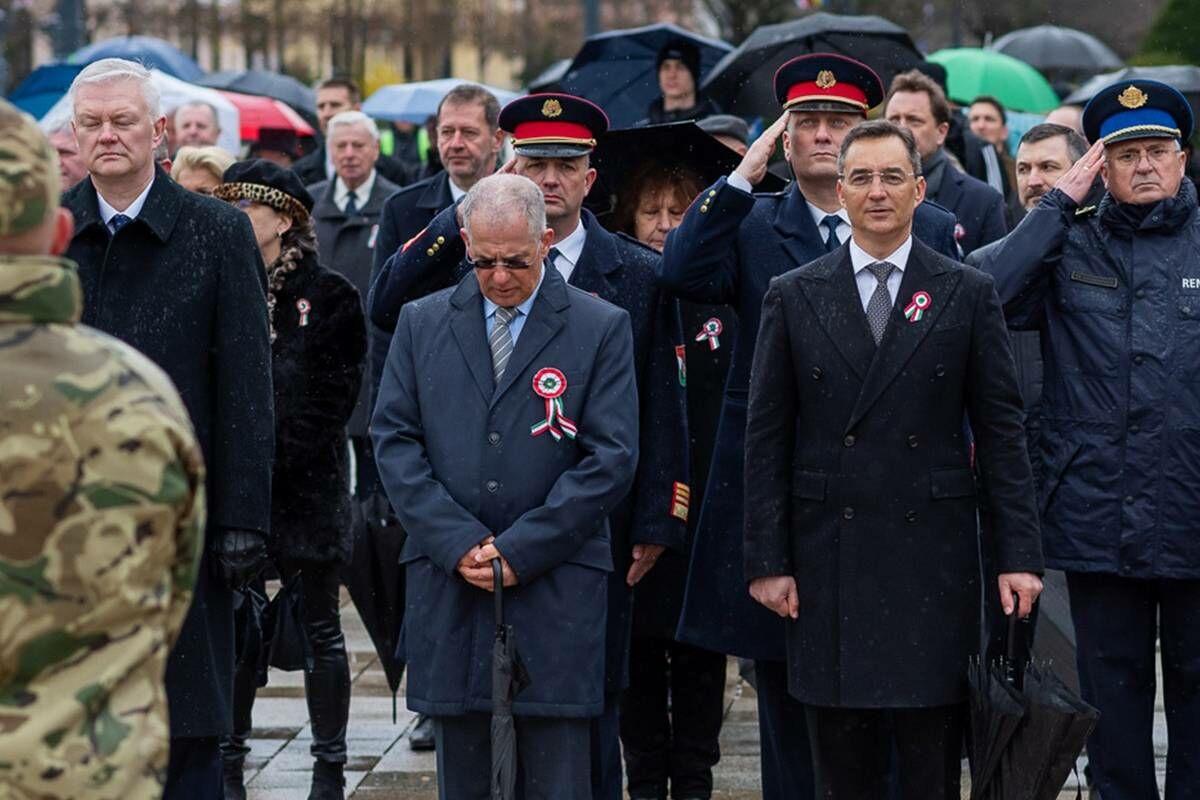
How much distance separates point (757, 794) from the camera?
301 inches

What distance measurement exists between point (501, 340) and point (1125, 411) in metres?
1.84

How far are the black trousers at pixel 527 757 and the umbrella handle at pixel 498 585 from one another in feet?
→ 0.92

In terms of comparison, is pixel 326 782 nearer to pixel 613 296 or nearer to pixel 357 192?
pixel 613 296

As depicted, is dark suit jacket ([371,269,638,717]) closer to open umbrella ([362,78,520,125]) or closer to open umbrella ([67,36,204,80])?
open umbrella ([67,36,204,80])

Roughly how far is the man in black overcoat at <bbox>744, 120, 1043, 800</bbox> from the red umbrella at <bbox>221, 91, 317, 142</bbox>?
39.4ft

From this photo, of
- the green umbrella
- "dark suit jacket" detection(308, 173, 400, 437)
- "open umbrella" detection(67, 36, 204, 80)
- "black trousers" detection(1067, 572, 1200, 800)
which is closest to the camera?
"black trousers" detection(1067, 572, 1200, 800)

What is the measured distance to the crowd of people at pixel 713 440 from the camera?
6016 millimetres

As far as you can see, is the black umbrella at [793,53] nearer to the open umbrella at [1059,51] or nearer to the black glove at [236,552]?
the black glove at [236,552]

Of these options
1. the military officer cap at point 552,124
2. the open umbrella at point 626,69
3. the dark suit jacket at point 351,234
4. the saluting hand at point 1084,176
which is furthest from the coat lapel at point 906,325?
the open umbrella at point 626,69

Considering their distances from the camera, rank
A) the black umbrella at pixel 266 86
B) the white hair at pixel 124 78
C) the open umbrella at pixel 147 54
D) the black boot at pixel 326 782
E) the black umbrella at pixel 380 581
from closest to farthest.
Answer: the white hair at pixel 124 78 → the black umbrella at pixel 380 581 → the black boot at pixel 326 782 → the open umbrella at pixel 147 54 → the black umbrella at pixel 266 86

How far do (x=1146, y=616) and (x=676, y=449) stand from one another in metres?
1.45

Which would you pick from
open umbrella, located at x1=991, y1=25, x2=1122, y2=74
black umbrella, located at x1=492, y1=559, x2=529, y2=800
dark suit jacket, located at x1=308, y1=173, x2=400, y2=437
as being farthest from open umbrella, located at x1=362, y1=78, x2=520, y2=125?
black umbrella, located at x1=492, y1=559, x2=529, y2=800

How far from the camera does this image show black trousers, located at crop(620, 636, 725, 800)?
24.2ft

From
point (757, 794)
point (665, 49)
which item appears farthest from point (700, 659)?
point (665, 49)
